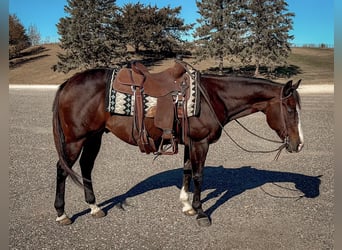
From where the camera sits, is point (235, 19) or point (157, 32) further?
point (157, 32)

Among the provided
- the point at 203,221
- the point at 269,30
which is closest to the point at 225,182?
the point at 203,221

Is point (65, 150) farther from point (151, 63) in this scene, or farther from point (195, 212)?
point (151, 63)

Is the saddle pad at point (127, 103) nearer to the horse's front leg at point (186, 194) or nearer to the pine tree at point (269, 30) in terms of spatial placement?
the horse's front leg at point (186, 194)

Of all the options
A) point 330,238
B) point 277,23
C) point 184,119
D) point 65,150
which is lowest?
point 330,238

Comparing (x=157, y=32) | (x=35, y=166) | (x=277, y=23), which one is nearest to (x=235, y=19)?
(x=277, y=23)

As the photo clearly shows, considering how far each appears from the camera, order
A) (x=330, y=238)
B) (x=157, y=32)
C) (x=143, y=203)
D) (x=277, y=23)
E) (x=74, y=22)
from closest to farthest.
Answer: (x=330, y=238)
(x=143, y=203)
(x=277, y=23)
(x=74, y=22)
(x=157, y=32)

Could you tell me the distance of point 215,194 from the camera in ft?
16.6

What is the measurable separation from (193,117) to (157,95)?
0.54 m

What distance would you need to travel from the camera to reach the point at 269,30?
36719 mm

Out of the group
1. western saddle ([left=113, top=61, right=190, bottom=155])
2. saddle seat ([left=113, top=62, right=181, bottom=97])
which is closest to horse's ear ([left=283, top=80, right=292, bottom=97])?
western saddle ([left=113, top=61, right=190, bottom=155])

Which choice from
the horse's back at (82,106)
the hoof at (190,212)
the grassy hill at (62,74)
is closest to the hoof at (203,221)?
the hoof at (190,212)

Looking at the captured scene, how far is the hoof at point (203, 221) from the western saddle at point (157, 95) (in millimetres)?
966

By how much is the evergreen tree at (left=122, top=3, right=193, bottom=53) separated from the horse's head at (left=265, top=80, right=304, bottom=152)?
146ft

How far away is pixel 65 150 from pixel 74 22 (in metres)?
40.3
